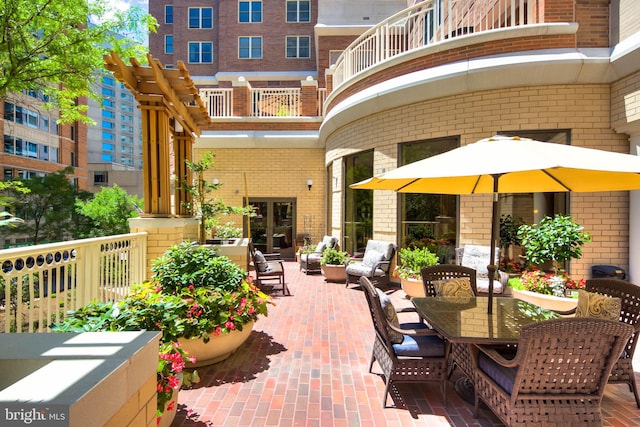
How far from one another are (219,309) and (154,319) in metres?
0.86

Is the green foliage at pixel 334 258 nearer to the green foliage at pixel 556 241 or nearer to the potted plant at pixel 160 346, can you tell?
the green foliage at pixel 556 241

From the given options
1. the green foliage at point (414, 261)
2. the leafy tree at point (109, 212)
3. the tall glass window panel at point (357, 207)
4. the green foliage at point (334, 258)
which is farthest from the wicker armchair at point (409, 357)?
the leafy tree at point (109, 212)

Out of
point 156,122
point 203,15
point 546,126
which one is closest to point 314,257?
point 156,122

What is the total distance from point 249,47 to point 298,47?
9.79 feet

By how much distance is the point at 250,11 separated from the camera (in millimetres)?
19375

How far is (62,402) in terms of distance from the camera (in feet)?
3.48

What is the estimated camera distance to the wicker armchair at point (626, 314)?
295 cm

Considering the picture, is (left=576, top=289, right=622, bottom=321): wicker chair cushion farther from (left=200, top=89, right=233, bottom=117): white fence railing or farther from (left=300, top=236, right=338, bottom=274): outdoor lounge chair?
(left=200, top=89, right=233, bottom=117): white fence railing

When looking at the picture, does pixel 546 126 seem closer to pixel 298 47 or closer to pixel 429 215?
pixel 429 215

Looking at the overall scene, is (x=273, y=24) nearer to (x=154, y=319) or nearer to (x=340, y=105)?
(x=340, y=105)

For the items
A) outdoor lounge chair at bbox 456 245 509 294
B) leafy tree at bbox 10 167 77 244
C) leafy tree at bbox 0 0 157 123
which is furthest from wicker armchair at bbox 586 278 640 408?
leafy tree at bbox 10 167 77 244

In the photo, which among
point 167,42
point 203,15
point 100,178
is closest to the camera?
point 203,15

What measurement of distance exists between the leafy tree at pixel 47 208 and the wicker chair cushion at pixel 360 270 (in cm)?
2149

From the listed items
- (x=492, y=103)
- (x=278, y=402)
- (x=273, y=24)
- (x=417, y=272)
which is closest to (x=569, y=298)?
(x=417, y=272)
